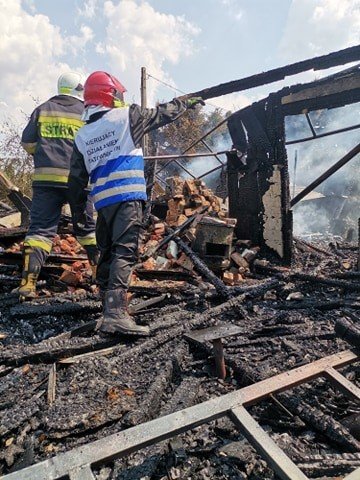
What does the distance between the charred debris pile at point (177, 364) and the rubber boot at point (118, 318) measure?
97 mm

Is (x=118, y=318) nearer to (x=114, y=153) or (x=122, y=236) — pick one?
(x=122, y=236)

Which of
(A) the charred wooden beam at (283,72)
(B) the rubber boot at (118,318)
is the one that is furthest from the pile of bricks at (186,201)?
(B) the rubber boot at (118,318)

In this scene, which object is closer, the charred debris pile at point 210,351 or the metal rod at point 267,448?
the metal rod at point 267,448

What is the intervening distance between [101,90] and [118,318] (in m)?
2.07

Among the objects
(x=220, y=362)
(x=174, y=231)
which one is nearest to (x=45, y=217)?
(x=174, y=231)

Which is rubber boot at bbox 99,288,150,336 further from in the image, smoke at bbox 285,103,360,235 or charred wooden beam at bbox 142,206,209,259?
smoke at bbox 285,103,360,235

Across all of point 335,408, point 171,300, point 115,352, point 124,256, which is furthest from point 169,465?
point 171,300

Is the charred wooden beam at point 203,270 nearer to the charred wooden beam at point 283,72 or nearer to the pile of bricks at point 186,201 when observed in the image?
the pile of bricks at point 186,201

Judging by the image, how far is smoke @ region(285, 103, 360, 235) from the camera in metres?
15.1

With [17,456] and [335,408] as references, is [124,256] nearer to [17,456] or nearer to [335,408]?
[17,456]

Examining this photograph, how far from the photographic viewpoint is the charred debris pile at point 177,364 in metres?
1.73

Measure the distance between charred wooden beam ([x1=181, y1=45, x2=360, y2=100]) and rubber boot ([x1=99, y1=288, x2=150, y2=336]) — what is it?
406 cm

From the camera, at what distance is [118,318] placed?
9.89ft

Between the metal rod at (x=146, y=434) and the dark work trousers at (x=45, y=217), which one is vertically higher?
the dark work trousers at (x=45, y=217)
